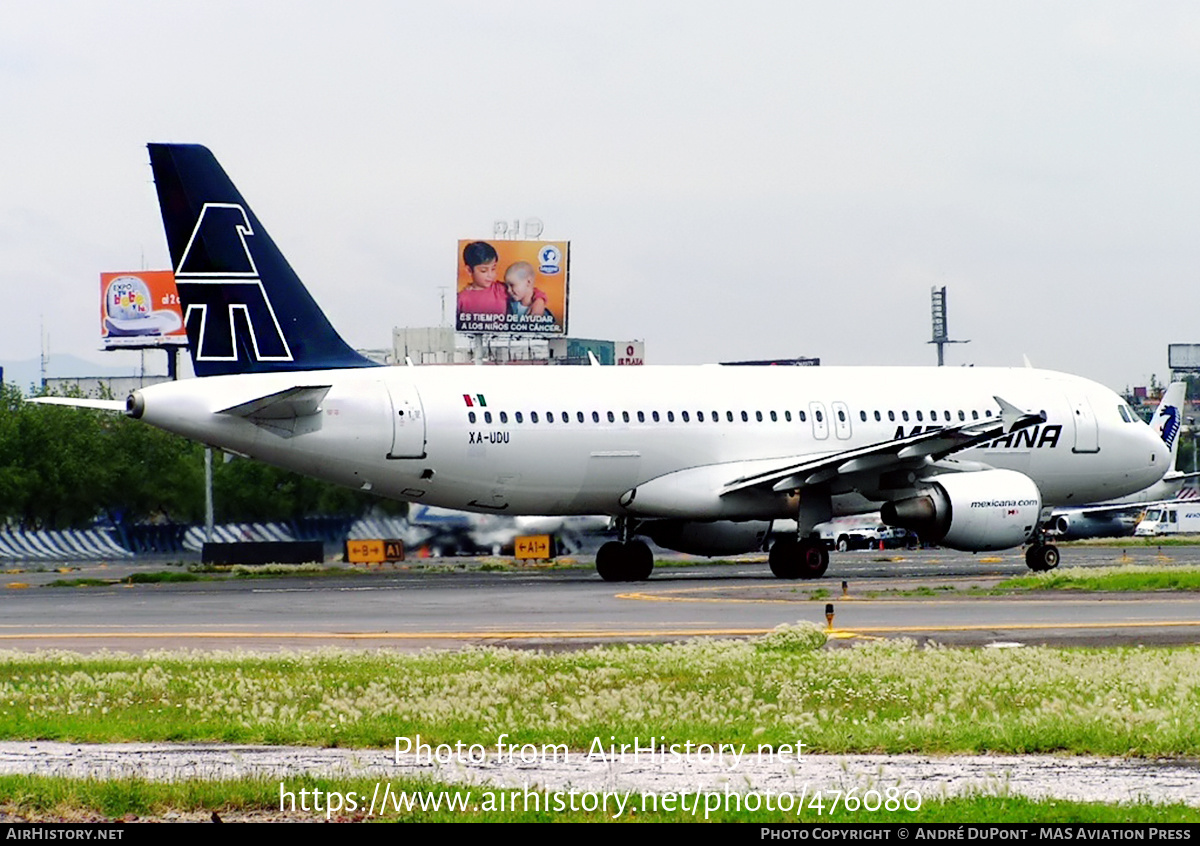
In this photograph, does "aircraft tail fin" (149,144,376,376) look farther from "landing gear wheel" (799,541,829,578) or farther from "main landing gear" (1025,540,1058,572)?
"main landing gear" (1025,540,1058,572)

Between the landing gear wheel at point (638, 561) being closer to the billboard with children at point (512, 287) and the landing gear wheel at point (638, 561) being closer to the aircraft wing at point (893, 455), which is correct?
the aircraft wing at point (893, 455)

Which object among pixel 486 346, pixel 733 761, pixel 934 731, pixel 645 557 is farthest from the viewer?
pixel 486 346

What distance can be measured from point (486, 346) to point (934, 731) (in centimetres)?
10886

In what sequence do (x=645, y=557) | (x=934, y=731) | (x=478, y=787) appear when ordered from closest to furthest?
(x=478, y=787)
(x=934, y=731)
(x=645, y=557)

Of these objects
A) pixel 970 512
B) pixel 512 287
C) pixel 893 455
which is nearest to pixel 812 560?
pixel 893 455

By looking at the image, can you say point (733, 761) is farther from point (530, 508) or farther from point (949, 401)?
point (949, 401)

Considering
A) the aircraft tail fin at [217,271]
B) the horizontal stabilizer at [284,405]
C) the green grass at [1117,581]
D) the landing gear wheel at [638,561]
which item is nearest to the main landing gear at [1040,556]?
the green grass at [1117,581]

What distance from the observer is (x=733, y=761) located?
12.5m

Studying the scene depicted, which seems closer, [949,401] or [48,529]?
[949,401]

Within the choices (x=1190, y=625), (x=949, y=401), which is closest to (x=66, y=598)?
(x=949, y=401)

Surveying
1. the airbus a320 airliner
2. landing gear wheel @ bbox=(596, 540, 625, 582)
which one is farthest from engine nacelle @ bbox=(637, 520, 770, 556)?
landing gear wheel @ bbox=(596, 540, 625, 582)

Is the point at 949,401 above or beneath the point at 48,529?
above

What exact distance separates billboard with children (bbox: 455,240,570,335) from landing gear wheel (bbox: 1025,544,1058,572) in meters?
72.1

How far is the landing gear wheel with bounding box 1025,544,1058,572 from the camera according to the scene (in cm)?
4178
